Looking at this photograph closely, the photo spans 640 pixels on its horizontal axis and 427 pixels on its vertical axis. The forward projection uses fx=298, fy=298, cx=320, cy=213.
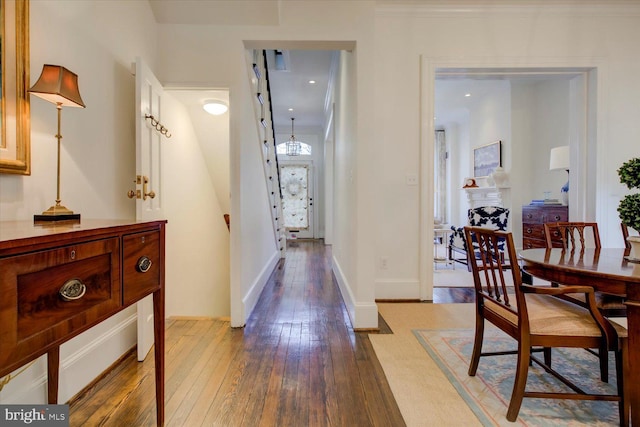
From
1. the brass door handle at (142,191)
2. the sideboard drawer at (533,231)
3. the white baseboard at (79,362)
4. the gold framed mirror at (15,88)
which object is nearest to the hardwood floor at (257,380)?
the white baseboard at (79,362)

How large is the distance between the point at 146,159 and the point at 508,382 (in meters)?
2.57

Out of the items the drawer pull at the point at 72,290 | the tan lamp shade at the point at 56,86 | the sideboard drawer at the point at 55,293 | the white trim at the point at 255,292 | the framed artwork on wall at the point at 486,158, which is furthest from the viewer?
the framed artwork on wall at the point at 486,158

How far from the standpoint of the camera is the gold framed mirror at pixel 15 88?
1.16 m

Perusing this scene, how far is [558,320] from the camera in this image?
1.33 metres

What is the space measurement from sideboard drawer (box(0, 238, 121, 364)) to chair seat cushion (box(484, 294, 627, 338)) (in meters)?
1.68

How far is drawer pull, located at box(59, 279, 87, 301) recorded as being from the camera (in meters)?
0.85

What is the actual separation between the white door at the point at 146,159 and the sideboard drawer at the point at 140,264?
788 mm

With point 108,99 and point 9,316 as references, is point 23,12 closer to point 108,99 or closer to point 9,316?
point 108,99

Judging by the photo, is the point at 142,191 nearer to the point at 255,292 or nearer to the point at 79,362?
the point at 79,362

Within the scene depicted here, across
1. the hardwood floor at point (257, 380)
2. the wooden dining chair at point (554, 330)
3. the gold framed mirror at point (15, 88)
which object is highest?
the gold framed mirror at point (15, 88)

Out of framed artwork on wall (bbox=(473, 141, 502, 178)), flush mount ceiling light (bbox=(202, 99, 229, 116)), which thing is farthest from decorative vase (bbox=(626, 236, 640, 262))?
framed artwork on wall (bbox=(473, 141, 502, 178))

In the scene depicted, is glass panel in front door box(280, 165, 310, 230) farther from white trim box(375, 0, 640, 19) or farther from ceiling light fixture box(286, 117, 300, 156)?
white trim box(375, 0, 640, 19)

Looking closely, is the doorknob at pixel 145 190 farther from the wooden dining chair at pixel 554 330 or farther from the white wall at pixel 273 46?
→ the wooden dining chair at pixel 554 330

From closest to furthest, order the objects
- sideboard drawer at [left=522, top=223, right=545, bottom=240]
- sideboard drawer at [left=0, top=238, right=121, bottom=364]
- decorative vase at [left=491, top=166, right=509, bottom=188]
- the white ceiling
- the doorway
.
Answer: sideboard drawer at [left=0, top=238, right=121, bottom=364] → the white ceiling → the doorway → sideboard drawer at [left=522, top=223, right=545, bottom=240] → decorative vase at [left=491, top=166, right=509, bottom=188]
